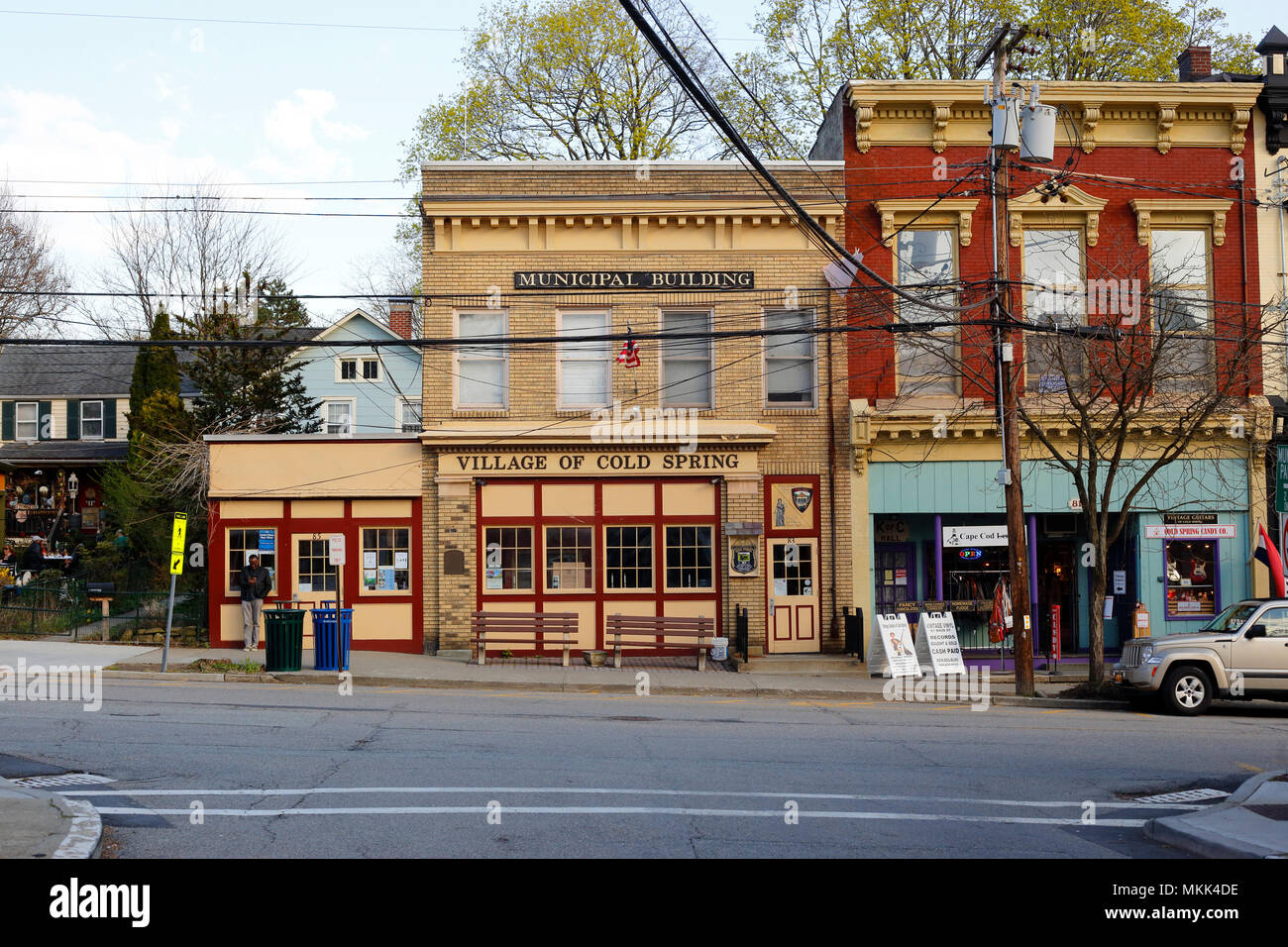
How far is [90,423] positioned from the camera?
43.0 metres

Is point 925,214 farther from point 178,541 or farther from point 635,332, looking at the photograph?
point 178,541

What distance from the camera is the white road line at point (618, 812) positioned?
9.45 m

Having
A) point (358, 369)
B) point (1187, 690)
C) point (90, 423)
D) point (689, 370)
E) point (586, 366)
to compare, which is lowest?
point (1187, 690)

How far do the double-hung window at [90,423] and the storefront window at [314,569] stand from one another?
79.5 ft

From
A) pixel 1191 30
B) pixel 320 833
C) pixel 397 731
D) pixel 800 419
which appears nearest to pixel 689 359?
pixel 800 419

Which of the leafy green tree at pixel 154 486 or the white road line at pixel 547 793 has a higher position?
the leafy green tree at pixel 154 486

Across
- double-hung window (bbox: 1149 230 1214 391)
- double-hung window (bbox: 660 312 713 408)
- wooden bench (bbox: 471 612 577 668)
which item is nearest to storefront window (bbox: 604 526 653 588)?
wooden bench (bbox: 471 612 577 668)

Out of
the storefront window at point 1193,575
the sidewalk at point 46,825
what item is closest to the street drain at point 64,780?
the sidewalk at point 46,825

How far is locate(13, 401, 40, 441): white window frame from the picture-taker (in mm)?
43031

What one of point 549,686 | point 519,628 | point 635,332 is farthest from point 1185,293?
point 549,686

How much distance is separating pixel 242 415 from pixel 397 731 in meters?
17.7

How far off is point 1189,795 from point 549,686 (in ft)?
34.5

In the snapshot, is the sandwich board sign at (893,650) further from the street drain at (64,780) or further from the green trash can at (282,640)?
the street drain at (64,780)
